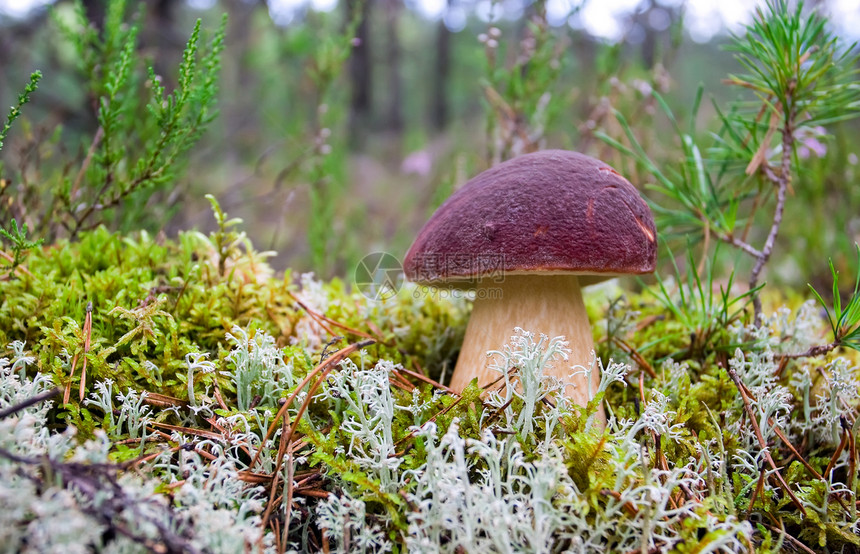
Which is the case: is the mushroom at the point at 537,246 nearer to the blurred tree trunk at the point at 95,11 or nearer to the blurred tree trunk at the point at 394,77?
the blurred tree trunk at the point at 95,11

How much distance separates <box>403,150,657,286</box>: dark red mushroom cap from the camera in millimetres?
1361

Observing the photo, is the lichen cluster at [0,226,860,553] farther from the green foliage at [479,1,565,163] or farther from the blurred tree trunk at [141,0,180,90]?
the blurred tree trunk at [141,0,180,90]

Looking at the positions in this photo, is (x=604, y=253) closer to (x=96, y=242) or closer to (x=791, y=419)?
(x=791, y=419)

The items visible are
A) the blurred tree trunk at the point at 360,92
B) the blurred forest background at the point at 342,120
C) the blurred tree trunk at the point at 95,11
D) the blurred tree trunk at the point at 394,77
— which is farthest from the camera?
the blurred tree trunk at the point at 394,77

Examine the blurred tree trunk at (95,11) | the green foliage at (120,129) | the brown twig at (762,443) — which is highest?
the blurred tree trunk at (95,11)

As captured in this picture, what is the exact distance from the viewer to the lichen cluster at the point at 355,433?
3.16 ft

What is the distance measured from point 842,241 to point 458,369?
3287 millimetres

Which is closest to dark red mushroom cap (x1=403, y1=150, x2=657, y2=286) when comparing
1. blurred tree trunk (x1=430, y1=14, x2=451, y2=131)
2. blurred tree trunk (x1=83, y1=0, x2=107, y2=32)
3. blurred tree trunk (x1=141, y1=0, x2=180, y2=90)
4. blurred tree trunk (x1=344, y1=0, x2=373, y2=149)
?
blurred tree trunk (x1=83, y1=0, x2=107, y2=32)

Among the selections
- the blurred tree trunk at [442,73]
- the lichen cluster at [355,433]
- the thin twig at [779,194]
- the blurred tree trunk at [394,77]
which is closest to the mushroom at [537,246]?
the lichen cluster at [355,433]

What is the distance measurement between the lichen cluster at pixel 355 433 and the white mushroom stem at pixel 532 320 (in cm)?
14

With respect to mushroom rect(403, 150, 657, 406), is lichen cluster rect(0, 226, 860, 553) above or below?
below

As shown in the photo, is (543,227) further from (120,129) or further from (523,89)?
(120,129)

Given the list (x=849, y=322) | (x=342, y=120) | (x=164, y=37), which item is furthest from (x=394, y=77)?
(x=849, y=322)

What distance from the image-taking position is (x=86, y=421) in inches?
49.4
